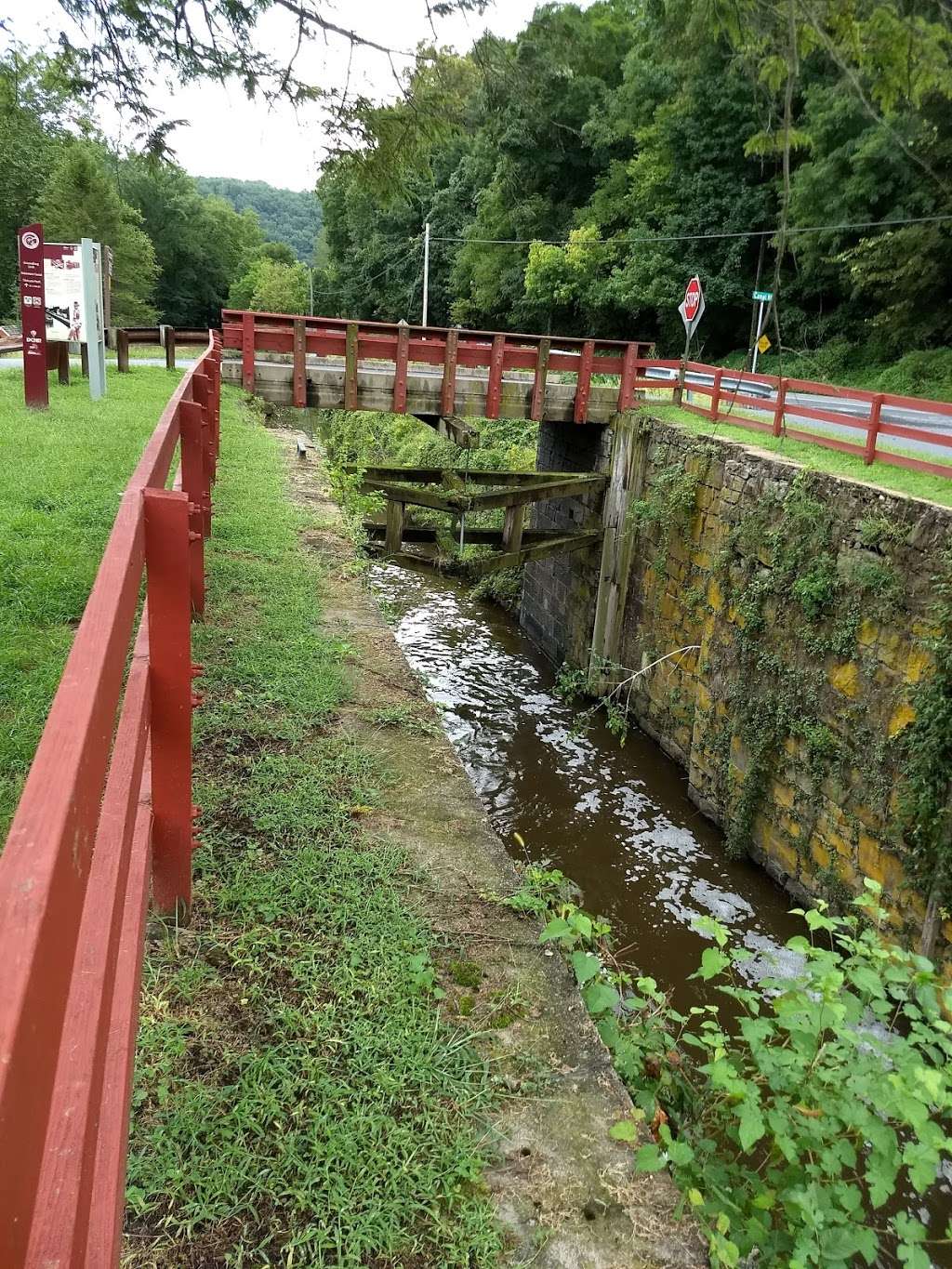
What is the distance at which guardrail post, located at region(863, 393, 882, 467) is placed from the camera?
25.2 ft

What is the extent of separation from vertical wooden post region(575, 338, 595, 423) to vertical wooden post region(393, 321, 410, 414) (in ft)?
7.62

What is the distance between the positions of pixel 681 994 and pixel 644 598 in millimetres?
5603

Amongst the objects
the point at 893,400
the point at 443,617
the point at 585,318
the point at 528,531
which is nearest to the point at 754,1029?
the point at 893,400

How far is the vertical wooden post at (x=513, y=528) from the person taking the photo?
38.5 ft

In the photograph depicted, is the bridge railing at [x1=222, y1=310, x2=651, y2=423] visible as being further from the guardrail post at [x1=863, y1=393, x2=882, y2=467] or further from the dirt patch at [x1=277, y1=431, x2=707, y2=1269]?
the dirt patch at [x1=277, y1=431, x2=707, y2=1269]

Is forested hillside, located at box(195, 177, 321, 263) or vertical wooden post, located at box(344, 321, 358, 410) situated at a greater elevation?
forested hillside, located at box(195, 177, 321, 263)

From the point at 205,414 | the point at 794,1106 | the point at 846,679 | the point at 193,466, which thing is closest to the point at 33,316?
the point at 205,414

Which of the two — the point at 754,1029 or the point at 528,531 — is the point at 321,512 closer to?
the point at 528,531

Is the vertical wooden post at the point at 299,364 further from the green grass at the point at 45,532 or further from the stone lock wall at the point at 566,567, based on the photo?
the stone lock wall at the point at 566,567

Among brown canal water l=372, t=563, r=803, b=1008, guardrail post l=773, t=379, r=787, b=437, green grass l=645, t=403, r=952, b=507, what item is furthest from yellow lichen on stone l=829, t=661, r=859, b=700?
guardrail post l=773, t=379, r=787, b=437

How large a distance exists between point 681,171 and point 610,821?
25277mm

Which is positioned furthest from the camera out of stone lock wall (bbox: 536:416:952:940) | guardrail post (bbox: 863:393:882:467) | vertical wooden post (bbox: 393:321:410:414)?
vertical wooden post (bbox: 393:321:410:414)

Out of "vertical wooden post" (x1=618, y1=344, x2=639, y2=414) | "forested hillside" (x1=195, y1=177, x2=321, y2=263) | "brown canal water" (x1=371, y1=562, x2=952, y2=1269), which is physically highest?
"forested hillside" (x1=195, y1=177, x2=321, y2=263)

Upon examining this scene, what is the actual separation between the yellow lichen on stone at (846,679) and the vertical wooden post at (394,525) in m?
5.71
